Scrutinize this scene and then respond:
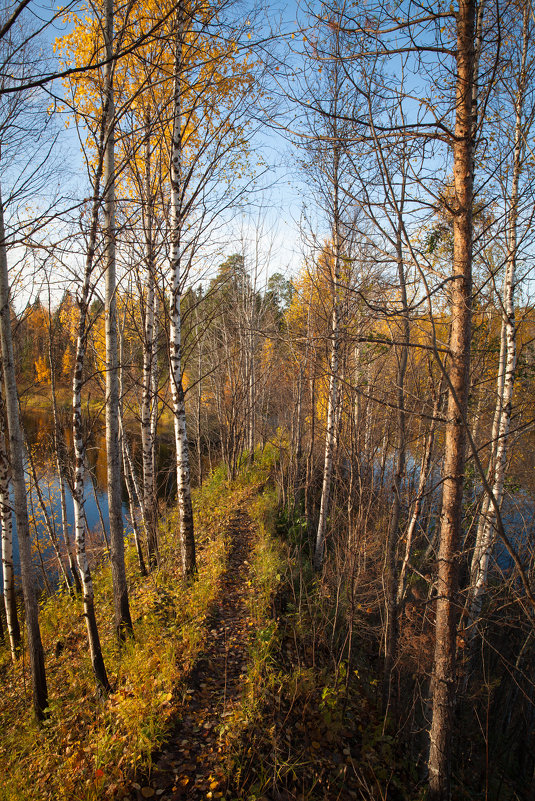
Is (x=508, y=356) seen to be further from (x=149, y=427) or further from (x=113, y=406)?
(x=149, y=427)

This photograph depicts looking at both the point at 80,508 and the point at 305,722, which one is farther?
the point at 80,508

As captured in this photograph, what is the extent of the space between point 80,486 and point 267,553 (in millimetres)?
4418

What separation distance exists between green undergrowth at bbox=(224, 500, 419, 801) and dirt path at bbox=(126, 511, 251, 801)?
0.61ft

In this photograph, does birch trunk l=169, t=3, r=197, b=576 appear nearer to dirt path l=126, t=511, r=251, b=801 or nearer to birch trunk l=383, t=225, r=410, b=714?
dirt path l=126, t=511, r=251, b=801

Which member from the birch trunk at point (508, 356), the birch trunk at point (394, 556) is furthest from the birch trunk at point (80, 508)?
the birch trunk at point (508, 356)

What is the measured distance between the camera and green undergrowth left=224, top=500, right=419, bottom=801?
156 inches

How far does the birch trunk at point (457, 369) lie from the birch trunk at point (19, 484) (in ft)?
15.8

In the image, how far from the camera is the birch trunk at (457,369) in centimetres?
305

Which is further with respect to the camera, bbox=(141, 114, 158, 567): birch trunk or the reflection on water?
the reflection on water

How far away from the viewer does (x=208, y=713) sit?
173 inches

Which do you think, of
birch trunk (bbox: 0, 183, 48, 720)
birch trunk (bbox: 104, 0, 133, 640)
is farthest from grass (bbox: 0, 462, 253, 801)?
birch trunk (bbox: 104, 0, 133, 640)

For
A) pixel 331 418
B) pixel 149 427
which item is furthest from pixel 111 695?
pixel 331 418

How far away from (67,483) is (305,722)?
6436 mm

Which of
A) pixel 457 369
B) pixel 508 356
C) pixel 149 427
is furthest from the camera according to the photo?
pixel 149 427
